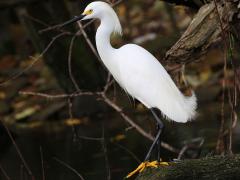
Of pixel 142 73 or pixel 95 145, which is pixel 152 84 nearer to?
pixel 142 73

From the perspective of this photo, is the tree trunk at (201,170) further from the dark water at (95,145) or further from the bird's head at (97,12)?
the dark water at (95,145)

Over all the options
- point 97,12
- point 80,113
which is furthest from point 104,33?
point 80,113

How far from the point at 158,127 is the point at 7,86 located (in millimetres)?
8858

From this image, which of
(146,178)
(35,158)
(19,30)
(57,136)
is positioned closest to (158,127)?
(146,178)

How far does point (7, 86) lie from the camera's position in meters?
13.7

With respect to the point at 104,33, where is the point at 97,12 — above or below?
above

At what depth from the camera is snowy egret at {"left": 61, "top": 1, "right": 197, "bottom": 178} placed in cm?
513

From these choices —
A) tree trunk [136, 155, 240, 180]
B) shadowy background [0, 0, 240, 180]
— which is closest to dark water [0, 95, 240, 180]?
shadowy background [0, 0, 240, 180]

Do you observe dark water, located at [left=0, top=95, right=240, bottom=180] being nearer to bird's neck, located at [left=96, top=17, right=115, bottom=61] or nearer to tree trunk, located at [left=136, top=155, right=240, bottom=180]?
bird's neck, located at [left=96, top=17, right=115, bottom=61]

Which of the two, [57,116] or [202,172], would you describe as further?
[57,116]

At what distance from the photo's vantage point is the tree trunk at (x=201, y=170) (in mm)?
4309

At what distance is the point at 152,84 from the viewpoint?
5250 millimetres

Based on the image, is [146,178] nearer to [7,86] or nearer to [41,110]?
[41,110]

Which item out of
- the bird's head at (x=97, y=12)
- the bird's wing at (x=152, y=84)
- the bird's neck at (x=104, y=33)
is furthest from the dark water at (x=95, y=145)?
the bird's head at (x=97, y=12)
